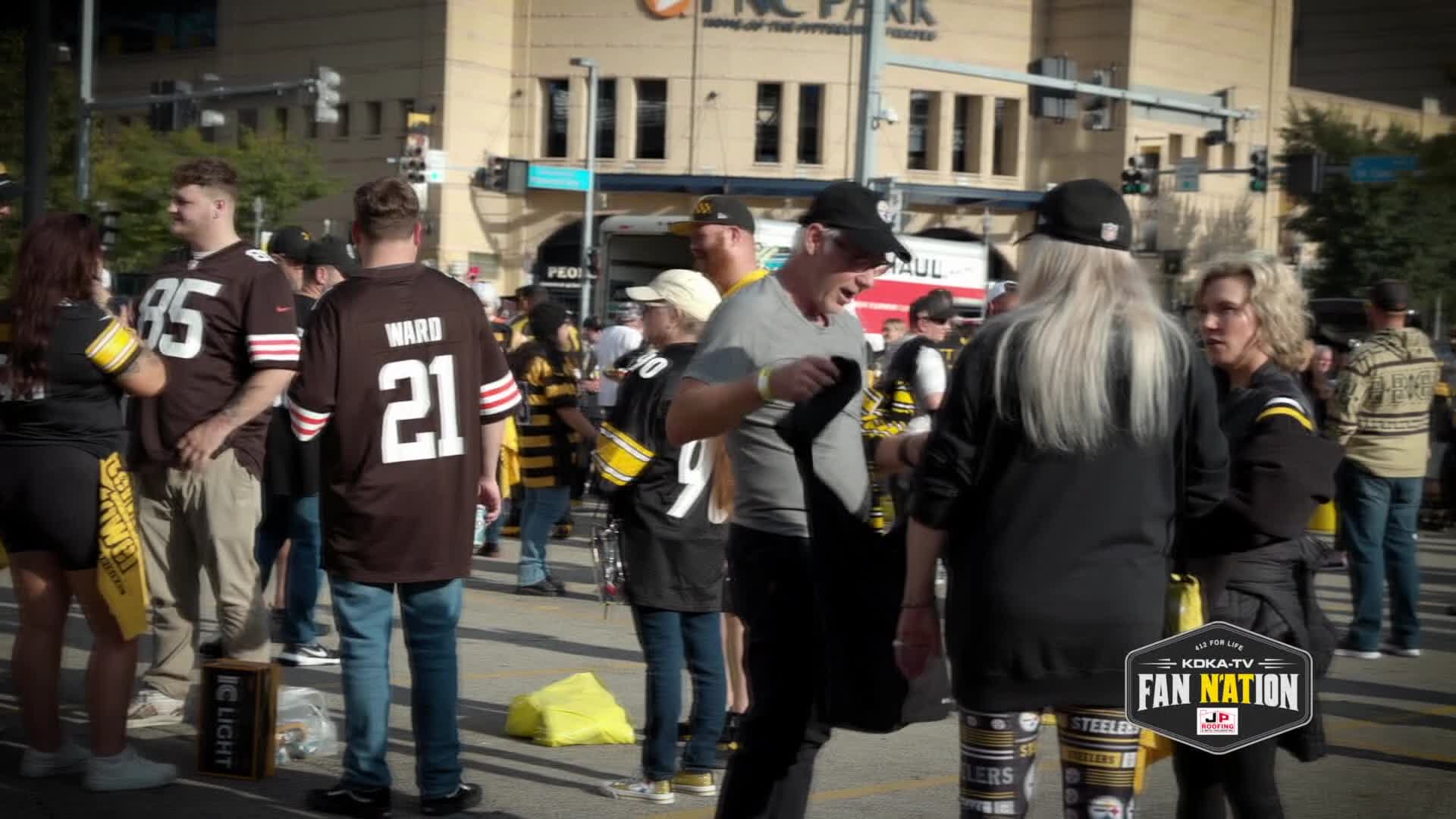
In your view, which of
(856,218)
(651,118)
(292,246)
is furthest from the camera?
(651,118)

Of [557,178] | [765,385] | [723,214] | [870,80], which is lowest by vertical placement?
[765,385]

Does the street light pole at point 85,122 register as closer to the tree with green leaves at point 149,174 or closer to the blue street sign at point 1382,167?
the tree with green leaves at point 149,174

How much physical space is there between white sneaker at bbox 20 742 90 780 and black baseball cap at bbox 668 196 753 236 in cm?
282

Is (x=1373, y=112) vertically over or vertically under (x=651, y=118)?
over

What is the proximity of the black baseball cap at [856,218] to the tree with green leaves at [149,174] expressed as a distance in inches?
961

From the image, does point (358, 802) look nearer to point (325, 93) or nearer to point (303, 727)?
point (303, 727)

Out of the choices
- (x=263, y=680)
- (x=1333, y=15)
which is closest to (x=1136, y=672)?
(x=263, y=680)

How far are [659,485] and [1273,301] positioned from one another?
7.95 ft

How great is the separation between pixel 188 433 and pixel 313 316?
118 centimetres

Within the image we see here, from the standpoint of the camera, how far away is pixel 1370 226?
49.4 metres

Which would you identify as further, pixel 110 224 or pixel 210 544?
pixel 110 224

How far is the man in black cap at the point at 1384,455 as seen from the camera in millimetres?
9891

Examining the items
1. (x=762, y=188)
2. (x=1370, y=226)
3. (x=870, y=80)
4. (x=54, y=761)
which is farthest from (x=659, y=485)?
(x=1370, y=226)

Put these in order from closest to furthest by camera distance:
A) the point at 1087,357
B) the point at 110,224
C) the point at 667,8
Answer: the point at 1087,357 → the point at 110,224 → the point at 667,8
